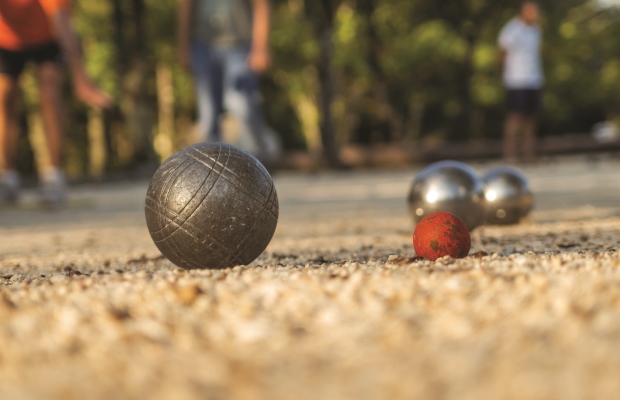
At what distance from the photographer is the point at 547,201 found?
24.2ft

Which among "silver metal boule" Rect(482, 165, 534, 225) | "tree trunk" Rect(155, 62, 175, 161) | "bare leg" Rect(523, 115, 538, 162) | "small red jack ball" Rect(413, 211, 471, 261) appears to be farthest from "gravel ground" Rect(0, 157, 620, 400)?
"tree trunk" Rect(155, 62, 175, 161)

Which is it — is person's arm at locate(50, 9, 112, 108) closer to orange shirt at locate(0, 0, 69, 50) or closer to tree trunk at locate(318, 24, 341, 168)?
orange shirt at locate(0, 0, 69, 50)

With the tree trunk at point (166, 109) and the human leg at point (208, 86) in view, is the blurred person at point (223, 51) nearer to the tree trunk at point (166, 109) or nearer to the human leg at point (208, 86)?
the human leg at point (208, 86)

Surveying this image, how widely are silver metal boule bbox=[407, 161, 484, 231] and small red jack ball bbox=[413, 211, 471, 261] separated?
1.10 meters

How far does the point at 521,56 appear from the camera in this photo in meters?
12.3

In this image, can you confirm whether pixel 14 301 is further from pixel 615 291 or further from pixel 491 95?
pixel 491 95

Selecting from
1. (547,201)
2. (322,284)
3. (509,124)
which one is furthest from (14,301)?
(509,124)

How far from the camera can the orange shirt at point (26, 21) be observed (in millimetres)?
7730

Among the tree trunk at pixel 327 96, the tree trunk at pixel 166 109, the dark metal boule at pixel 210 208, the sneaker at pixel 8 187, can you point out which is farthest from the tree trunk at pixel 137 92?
the dark metal boule at pixel 210 208

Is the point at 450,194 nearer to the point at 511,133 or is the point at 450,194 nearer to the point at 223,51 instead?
the point at 223,51

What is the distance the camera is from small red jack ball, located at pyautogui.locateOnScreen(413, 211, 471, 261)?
3357 millimetres

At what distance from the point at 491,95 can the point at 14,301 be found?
31784 mm

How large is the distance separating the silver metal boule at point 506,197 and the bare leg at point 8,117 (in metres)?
5.28

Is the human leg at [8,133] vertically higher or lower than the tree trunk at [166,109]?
higher
